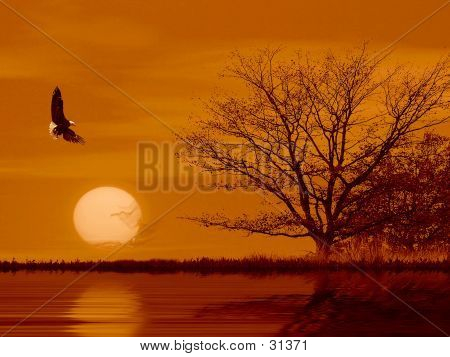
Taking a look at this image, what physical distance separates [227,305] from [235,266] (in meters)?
8.83

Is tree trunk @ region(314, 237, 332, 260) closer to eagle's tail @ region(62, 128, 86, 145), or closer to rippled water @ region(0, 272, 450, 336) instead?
rippled water @ region(0, 272, 450, 336)

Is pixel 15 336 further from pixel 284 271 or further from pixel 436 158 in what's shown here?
pixel 436 158

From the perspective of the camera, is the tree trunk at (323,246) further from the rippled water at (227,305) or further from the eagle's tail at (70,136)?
the eagle's tail at (70,136)

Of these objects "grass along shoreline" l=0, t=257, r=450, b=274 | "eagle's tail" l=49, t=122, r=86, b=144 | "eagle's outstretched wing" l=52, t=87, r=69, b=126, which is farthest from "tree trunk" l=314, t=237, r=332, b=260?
"eagle's outstretched wing" l=52, t=87, r=69, b=126

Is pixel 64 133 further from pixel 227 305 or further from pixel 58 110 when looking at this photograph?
pixel 227 305

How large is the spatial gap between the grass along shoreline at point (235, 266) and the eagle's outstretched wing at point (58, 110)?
484 cm

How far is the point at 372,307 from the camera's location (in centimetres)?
1792

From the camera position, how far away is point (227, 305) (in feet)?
61.7

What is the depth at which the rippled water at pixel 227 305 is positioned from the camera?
619 inches

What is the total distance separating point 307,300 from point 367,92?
1338cm

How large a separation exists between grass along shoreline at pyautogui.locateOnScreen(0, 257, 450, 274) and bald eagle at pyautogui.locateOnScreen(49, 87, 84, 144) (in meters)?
4.48

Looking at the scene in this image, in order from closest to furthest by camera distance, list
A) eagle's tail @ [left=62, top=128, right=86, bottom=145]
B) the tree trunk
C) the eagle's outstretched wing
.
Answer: the eagle's outstretched wing < eagle's tail @ [left=62, top=128, right=86, bottom=145] < the tree trunk

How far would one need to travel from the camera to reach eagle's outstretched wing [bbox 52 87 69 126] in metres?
24.5

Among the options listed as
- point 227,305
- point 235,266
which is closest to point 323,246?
point 235,266
